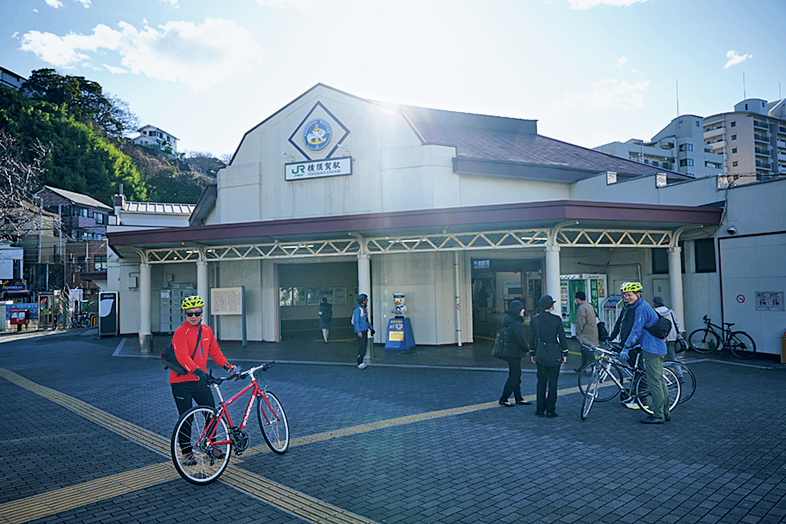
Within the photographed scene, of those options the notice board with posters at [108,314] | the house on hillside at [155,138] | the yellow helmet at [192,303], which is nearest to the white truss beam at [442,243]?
the notice board with posters at [108,314]

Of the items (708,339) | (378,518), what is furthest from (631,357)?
(708,339)

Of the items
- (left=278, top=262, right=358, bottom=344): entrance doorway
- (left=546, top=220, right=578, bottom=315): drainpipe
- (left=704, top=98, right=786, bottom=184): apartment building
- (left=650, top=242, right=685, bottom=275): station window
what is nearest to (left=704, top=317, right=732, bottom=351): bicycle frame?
(left=650, top=242, right=685, bottom=275): station window

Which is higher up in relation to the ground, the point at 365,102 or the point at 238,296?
the point at 365,102

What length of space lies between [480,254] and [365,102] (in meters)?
6.18

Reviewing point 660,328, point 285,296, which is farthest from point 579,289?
point 285,296

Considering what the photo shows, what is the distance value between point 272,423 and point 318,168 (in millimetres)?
11511

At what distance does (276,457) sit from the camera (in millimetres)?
5473

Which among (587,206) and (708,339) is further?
(708,339)

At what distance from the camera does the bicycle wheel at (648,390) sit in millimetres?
6856

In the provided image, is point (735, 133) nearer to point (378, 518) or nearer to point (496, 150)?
point (496, 150)

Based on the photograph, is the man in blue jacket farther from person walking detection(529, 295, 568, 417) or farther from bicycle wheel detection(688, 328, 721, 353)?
bicycle wheel detection(688, 328, 721, 353)

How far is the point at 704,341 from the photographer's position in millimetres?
12781

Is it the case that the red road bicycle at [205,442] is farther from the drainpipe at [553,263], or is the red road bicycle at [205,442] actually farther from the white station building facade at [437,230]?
the drainpipe at [553,263]

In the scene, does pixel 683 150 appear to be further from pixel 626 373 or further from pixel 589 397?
pixel 589 397
